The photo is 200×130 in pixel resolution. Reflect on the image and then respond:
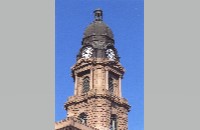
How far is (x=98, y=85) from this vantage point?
194 feet

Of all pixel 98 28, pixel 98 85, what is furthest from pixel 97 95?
pixel 98 28

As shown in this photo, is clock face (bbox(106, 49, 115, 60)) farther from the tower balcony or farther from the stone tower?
the tower balcony

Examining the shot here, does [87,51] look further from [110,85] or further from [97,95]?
[97,95]

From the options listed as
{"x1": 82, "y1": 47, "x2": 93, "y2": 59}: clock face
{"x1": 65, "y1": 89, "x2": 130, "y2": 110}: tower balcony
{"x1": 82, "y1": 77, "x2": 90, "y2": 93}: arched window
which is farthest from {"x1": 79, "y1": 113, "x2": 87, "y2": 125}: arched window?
{"x1": 82, "y1": 47, "x2": 93, "y2": 59}: clock face

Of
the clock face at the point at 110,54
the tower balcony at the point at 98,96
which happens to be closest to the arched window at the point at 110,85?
the tower balcony at the point at 98,96

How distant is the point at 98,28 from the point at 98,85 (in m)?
10.1

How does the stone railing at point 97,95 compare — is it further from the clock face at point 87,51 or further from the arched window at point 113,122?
the clock face at point 87,51
